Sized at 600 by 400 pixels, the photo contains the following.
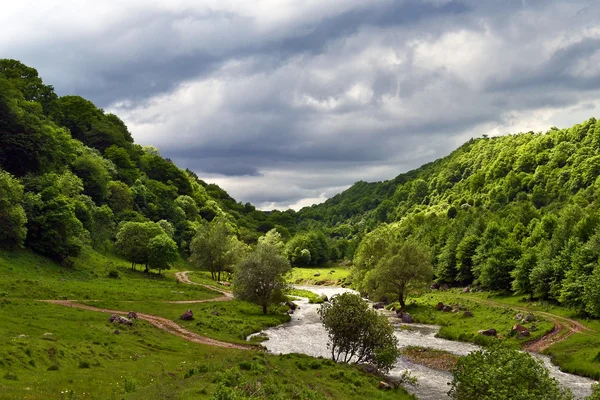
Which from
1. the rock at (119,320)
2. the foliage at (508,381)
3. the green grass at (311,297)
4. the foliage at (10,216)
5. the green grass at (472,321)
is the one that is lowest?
the green grass at (311,297)

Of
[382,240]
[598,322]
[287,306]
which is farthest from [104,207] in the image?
[598,322]

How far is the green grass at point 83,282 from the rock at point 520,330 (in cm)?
5868

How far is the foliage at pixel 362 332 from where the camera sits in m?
49.6

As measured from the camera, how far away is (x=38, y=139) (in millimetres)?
105812

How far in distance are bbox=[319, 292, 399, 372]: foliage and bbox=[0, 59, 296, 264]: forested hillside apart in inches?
2313

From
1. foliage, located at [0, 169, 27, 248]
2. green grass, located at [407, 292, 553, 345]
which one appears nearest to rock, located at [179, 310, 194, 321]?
foliage, located at [0, 169, 27, 248]

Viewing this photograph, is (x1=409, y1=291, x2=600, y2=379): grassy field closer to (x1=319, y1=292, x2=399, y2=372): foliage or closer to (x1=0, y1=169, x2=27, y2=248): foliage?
(x1=319, y1=292, x2=399, y2=372): foliage

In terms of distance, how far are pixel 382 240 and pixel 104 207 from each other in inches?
3061

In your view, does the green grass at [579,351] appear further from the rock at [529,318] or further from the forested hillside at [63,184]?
the forested hillside at [63,184]

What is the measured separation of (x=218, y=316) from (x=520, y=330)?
4980 centimetres

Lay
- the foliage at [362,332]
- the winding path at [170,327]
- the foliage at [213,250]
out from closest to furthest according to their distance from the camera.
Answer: the foliage at [362,332], the winding path at [170,327], the foliage at [213,250]

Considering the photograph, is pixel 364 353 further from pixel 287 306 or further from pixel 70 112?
pixel 70 112

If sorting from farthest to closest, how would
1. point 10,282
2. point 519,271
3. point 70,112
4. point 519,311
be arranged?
1. point 70,112
2. point 519,271
3. point 519,311
4. point 10,282

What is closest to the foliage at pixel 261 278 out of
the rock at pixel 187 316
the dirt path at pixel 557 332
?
the rock at pixel 187 316
